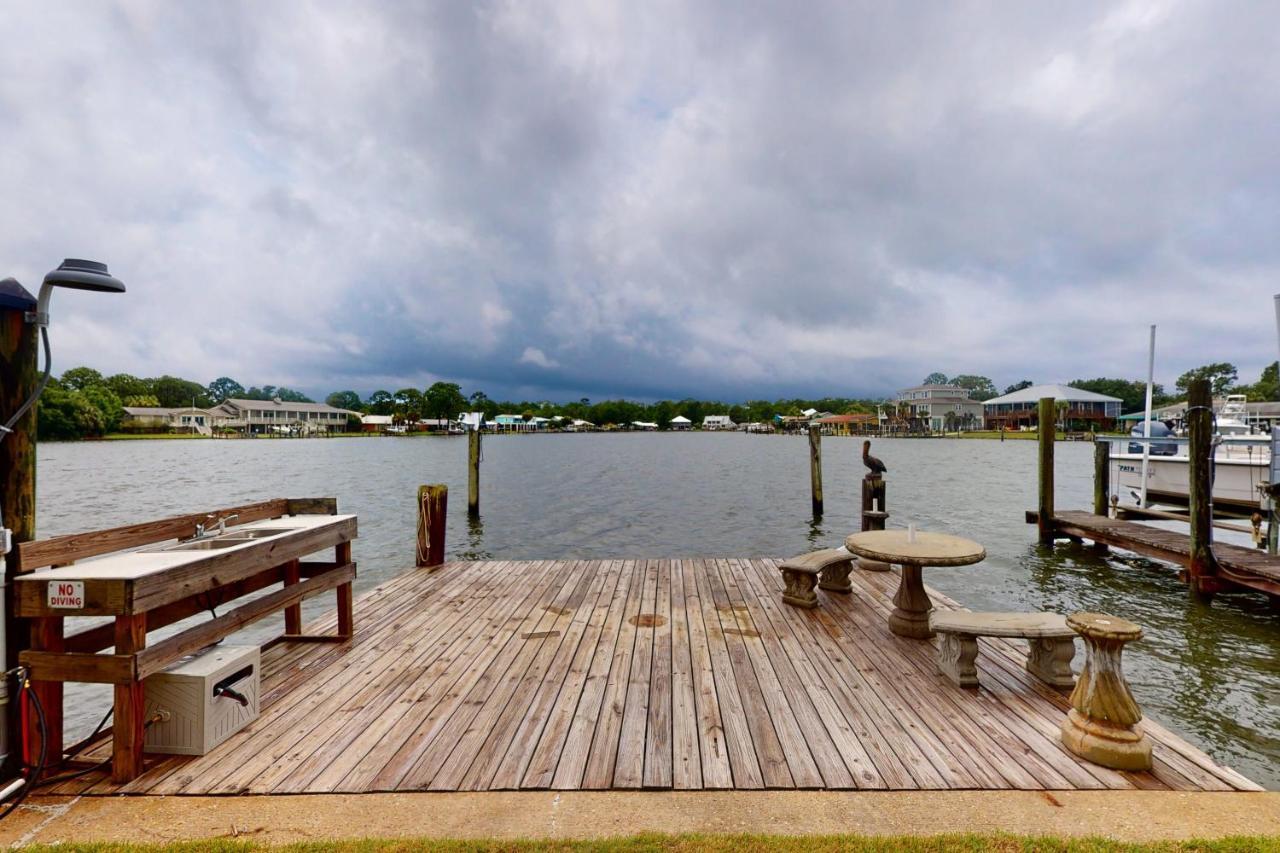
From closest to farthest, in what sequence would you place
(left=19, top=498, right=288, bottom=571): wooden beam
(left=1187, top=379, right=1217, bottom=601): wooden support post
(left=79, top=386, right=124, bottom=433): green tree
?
(left=19, top=498, right=288, bottom=571): wooden beam < (left=1187, top=379, right=1217, bottom=601): wooden support post < (left=79, top=386, right=124, bottom=433): green tree

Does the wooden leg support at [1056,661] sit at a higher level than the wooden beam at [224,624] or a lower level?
lower

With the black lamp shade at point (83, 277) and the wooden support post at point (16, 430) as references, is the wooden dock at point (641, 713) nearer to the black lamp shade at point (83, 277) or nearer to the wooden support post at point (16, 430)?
the wooden support post at point (16, 430)

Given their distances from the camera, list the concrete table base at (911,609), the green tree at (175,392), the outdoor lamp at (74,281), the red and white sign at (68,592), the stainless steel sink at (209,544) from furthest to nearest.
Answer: the green tree at (175,392), the concrete table base at (911,609), the stainless steel sink at (209,544), the outdoor lamp at (74,281), the red and white sign at (68,592)

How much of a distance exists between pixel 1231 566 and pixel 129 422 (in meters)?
104

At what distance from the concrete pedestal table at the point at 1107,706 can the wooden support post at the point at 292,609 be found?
17.4 feet

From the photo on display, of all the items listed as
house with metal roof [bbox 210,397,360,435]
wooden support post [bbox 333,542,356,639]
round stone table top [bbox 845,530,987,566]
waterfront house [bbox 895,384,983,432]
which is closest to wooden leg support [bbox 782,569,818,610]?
round stone table top [bbox 845,530,987,566]

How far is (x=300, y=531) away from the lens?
395 cm

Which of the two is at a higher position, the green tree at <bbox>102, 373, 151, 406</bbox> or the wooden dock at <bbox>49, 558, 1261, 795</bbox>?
the green tree at <bbox>102, 373, 151, 406</bbox>

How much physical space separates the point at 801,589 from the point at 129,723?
5120 millimetres

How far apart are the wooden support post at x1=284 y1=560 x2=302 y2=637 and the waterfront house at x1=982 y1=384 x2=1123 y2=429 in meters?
86.3

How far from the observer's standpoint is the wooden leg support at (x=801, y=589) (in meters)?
5.66

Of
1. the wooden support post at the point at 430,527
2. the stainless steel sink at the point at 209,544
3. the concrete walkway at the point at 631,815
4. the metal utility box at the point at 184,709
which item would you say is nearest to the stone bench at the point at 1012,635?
the concrete walkway at the point at 631,815

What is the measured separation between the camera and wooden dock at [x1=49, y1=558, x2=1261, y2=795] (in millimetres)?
2801

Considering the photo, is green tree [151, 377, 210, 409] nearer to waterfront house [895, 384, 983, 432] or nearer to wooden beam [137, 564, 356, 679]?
wooden beam [137, 564, 356, 679]
